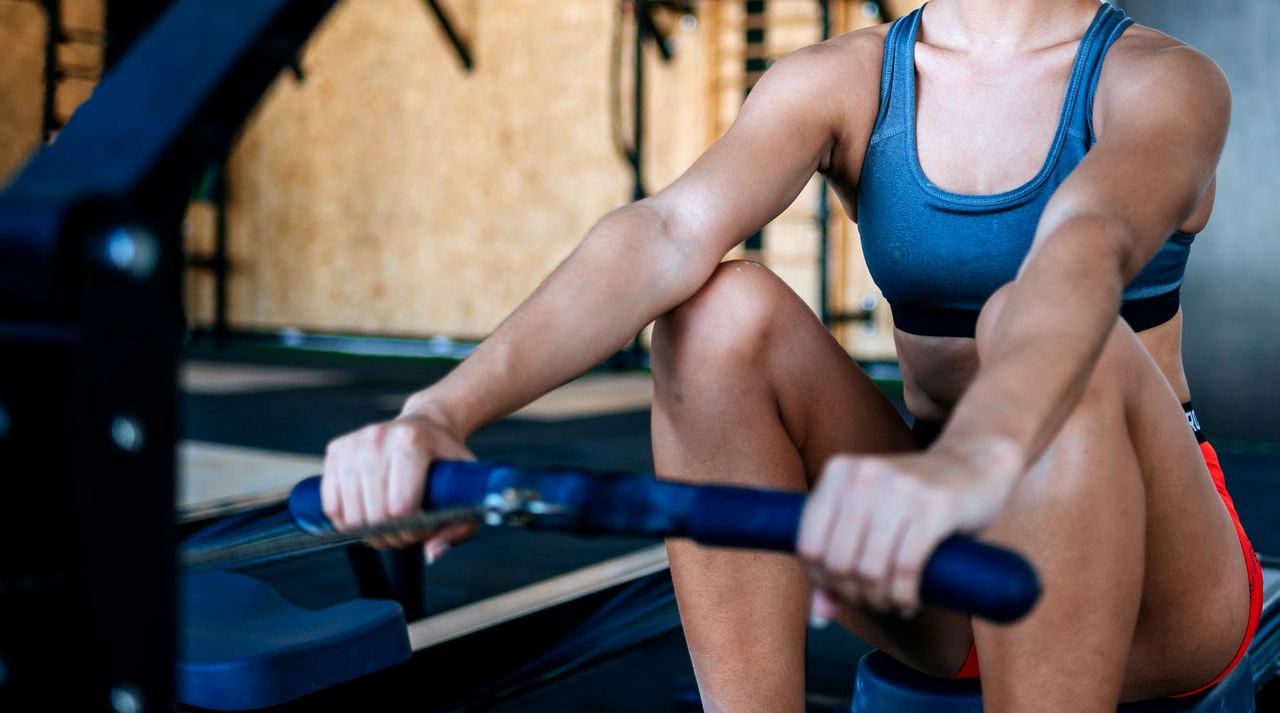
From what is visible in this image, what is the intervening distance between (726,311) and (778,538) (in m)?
0.47

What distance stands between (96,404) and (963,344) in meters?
0.76

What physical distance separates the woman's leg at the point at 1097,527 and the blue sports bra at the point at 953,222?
190 mm

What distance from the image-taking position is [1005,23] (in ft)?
3.49

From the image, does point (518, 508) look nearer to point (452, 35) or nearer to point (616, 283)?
point (616, 283)

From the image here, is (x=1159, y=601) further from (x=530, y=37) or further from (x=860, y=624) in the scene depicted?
(x=530, y=37)

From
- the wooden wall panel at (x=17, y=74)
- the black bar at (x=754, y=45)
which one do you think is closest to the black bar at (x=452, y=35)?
the black bar at (x=754, y=45)

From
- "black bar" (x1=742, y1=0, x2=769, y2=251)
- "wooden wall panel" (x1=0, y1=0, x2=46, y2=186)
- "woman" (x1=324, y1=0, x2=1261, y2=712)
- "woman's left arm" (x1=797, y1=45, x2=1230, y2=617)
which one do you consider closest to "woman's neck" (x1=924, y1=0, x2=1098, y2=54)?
"woman" (x1=324, y1=0, x2=1261, y2=712)

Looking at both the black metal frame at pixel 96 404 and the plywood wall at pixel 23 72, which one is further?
the plywood wall at pixel 23 72

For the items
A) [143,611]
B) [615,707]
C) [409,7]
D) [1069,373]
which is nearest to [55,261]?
[143,611]

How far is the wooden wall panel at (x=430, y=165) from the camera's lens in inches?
266

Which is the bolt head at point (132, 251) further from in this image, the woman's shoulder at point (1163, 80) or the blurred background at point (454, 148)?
the blurred background at point (454, 148)

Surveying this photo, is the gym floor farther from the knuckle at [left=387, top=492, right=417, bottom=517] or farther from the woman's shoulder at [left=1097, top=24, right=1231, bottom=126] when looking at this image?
the woman's shoulder at [left=1097, top=24, right=1231, bottom=126]

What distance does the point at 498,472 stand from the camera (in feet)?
1.82

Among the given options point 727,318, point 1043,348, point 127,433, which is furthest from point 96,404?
point 727,318
